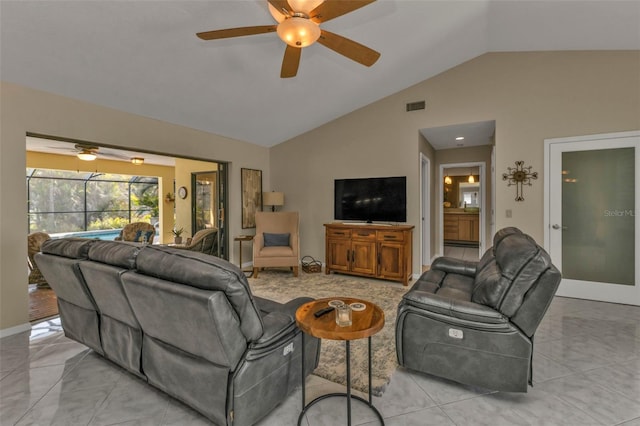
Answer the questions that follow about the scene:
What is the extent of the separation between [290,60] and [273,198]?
326 centimetres

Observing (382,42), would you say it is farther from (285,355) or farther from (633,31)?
(285,355)

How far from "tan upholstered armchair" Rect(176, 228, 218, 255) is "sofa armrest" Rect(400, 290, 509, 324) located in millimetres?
4233

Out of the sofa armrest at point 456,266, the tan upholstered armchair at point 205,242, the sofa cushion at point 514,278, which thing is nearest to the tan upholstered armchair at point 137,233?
the tan upholstered armchair at point 205,242

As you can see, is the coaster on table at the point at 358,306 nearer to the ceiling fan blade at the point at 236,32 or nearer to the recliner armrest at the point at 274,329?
the recliner armrest at the point at 274,329

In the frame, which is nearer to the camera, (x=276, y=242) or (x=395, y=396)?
(x=395, y=396)

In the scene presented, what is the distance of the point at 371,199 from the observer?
5023 mm

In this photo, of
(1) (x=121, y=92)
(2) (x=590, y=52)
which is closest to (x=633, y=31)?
(2) (x=590, y=52)

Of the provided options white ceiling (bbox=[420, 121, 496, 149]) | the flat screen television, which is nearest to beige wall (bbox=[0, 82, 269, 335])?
the flat screen television

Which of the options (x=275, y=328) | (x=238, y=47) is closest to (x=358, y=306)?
(x=275, y=328)

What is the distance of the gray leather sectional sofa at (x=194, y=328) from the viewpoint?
4.69 ft

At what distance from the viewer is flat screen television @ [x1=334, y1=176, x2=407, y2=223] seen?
4785 millimetres

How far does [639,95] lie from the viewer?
3490 mm

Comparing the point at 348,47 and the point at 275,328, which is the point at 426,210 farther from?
the point at 275,328

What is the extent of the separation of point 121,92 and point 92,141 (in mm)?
668
